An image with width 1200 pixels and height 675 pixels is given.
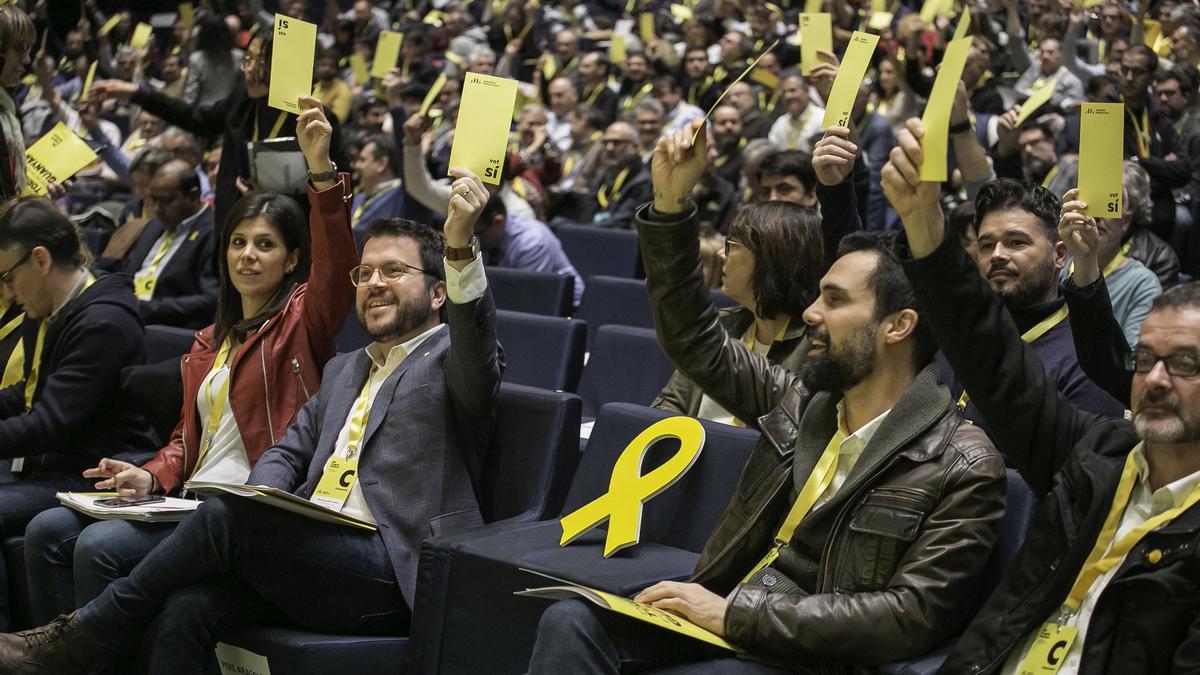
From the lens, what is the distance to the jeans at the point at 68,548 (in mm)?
3201

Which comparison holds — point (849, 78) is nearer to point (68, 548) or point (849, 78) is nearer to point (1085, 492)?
point (1085, 492)

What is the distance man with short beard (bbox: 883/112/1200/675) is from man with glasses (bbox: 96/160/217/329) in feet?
11.3

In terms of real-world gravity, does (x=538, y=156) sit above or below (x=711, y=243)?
below

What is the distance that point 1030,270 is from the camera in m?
3.14

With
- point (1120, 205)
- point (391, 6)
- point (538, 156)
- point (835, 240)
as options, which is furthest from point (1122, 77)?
point (391, 6)

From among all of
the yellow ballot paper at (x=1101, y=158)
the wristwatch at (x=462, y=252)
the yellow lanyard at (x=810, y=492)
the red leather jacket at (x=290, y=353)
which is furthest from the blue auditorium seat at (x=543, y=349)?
the yellow ballot paper at (x=1101, y=158)

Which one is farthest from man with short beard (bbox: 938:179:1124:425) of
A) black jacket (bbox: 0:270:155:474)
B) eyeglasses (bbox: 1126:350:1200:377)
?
black jacket (bbox: 0:270:155:474)

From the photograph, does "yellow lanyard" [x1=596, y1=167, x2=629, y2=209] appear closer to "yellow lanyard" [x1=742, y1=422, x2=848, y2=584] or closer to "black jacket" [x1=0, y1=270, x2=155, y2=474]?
"black jacket" [x1=0, y1=270, x2=155, y2=474]

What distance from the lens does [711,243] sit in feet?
17.5

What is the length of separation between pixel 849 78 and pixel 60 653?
2.08 meters

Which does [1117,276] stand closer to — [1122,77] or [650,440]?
[650,440]

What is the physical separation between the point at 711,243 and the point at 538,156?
3.58 m

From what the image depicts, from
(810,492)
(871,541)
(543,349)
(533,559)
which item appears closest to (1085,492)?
(871,541)

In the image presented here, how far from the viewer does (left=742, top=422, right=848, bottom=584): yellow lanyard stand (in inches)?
99.3
